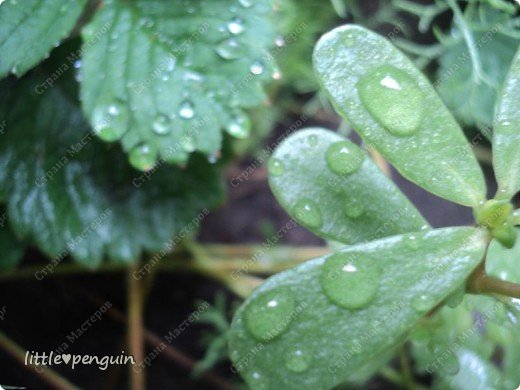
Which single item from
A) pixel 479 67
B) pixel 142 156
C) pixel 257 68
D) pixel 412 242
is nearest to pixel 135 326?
pixel 142 156

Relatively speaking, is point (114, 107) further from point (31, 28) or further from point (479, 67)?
point (479, 67)

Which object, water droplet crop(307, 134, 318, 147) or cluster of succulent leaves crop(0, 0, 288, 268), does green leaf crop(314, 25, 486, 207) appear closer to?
water droplet crop(307, 134, 318, 147)

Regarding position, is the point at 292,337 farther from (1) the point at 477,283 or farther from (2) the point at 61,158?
(2) the point at 61,158

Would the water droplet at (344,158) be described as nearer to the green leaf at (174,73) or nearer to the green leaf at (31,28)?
the green leaf at (174,73)

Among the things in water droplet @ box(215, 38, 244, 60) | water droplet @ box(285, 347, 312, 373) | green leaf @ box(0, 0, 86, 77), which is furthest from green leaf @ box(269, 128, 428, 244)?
green leaf @ box(0, 0, 86, 77)

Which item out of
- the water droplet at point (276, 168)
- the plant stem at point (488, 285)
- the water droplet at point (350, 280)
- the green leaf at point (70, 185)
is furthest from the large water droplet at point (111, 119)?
the plant stem at point (488, 285)

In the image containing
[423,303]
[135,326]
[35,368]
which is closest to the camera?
[423,303]
